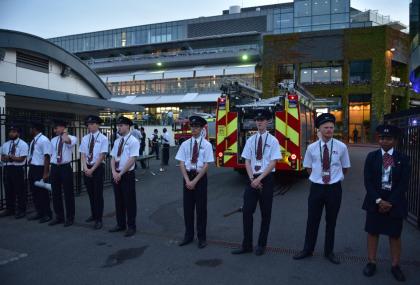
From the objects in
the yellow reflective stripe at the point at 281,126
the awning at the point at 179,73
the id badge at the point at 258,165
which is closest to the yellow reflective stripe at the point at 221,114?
the yellow reflective stripe at the point at 281,126

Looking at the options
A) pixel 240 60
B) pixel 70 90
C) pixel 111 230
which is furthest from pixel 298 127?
pixel 240 60

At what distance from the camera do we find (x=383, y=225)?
4211 millimetres

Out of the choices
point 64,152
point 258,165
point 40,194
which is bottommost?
point 40,194

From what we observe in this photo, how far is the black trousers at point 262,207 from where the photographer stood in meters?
5.00

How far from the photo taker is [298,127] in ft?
30.9

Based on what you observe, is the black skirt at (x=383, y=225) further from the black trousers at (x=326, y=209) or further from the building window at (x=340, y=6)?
the building window at (x=340, y=6)

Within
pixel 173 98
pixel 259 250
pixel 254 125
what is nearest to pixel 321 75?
pixel 173 98

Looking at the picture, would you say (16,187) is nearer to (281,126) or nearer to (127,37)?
(281,126)

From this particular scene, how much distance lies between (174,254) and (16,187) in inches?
160

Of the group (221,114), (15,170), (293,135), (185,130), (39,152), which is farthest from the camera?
(185,130)

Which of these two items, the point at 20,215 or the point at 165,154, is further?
the point at 165,154

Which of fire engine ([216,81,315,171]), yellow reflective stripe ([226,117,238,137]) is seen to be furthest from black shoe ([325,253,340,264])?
yellow reflective stripe ([226,117,238,137])

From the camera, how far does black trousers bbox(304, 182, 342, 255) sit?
15.3 feet

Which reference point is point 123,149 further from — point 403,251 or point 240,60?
point 240,60
